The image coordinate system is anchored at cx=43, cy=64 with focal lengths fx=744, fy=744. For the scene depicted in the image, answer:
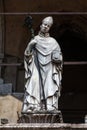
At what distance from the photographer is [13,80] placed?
13195 mm

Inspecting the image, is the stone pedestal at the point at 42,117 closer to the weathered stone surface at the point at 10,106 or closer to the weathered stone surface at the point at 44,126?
the weathered stone surface at the point at 44,126

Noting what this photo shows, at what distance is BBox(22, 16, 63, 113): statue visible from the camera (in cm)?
1036

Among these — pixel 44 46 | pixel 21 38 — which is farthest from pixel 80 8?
pixel 44 46

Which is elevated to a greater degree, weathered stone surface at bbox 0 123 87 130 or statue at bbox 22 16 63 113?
statue at bbox 22 16 63 113

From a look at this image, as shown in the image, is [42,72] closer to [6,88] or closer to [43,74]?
[43,74]

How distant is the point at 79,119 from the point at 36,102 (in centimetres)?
362

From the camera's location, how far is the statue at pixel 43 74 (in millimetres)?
10359

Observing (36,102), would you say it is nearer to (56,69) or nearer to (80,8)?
(56,69)

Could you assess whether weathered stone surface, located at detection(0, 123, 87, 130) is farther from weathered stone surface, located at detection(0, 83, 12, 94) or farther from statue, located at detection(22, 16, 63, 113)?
weathered stone surface, located at detection(0, 83, 12, 94)

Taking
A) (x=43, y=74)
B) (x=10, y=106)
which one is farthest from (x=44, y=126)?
(x=10, y=106)

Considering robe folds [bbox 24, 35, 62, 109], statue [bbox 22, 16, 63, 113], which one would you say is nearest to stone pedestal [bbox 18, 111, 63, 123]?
statue [bbox 22, 16, 63, 113]

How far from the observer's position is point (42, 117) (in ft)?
33.3

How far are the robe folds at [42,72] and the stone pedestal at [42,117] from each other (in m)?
0.20

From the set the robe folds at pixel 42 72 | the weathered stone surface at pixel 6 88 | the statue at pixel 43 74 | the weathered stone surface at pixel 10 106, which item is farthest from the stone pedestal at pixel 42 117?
the weathered stone surface at pixel 6 88
